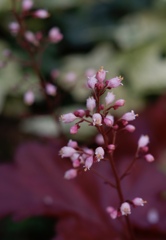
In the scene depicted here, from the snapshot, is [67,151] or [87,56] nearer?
[67,151]

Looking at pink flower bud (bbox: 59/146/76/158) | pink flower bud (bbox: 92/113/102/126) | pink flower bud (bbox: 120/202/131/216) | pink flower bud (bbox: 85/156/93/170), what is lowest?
pink flower bud (bbox: 120/202/131/216)

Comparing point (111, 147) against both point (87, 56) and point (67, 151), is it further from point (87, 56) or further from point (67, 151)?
point (87, 56)

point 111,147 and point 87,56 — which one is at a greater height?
point 87,56

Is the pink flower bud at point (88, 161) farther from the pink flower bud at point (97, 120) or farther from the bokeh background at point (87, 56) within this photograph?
the bokeh background at point (87, 56)

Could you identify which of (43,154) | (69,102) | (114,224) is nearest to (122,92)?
(69,102)

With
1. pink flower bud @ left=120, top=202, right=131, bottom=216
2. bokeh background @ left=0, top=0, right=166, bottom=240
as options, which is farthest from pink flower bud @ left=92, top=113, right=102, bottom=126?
bokeh background @ left=0, top=0, right=166, bottom=240

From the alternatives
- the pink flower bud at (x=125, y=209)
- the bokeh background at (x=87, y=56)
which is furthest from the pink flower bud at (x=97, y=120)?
the bokeh background at (x=87, y=56)

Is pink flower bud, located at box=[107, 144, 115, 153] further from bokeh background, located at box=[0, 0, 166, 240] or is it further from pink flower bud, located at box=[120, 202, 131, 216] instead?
bokeh background, located at box=[0, 0, 166, 240]

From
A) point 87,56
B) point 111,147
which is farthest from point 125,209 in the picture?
point 87,56
